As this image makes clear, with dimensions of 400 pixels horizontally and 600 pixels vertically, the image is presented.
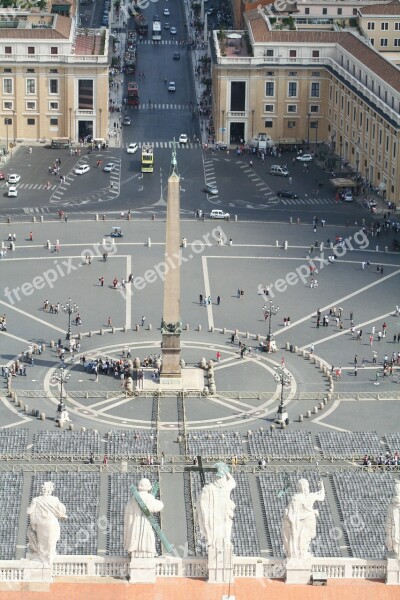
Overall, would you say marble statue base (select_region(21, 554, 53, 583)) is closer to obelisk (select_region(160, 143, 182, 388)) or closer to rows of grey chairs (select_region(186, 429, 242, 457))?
rows of grey chairs (select_region(186, 429, 242, 457))

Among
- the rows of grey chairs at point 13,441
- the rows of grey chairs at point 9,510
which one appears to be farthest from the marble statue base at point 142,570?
the rows of grey chairs at point 13,441

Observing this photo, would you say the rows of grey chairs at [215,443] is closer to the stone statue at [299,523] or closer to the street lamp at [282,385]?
the street lamp at [282,385]

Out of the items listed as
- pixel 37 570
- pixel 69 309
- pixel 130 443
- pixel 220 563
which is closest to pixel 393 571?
pixel 220 563

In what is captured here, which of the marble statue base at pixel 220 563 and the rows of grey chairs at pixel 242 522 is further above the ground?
the marble statue base at pixel 220 563

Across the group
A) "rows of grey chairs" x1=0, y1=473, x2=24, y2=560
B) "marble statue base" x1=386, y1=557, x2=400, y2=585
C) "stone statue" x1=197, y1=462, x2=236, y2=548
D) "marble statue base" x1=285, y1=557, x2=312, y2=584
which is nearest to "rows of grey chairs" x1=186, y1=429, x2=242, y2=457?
"rows of grey chairs" x1=0, y1=473, x2=24, y2=560

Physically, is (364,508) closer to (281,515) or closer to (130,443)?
(281,515)

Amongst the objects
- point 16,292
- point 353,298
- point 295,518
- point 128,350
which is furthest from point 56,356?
point 295,518

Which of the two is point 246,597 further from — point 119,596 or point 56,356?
point 56,356
